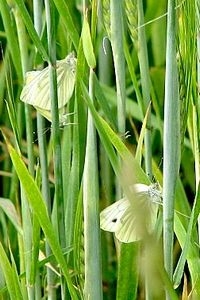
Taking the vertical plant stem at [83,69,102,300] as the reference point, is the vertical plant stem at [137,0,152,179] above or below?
above

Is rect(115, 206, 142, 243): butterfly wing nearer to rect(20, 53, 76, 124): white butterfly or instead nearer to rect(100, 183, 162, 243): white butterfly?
rect(100, 183, 162, 243): white butterfly

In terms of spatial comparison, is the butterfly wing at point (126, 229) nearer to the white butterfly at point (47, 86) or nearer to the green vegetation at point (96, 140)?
the green vegetation at point (96, 140)

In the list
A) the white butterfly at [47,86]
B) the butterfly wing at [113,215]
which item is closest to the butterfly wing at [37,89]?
the white butterfly at [47,86]

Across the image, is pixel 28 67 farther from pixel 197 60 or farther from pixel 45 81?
pixel 197 60

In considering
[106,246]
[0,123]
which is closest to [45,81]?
[106,246]

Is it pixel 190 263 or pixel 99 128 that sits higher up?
pixel 99 128

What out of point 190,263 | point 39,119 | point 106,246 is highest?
point 39,119

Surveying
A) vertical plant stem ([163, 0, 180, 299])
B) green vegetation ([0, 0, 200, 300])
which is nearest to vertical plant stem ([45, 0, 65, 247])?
green vegetation ([0, 0, 200, 300])
